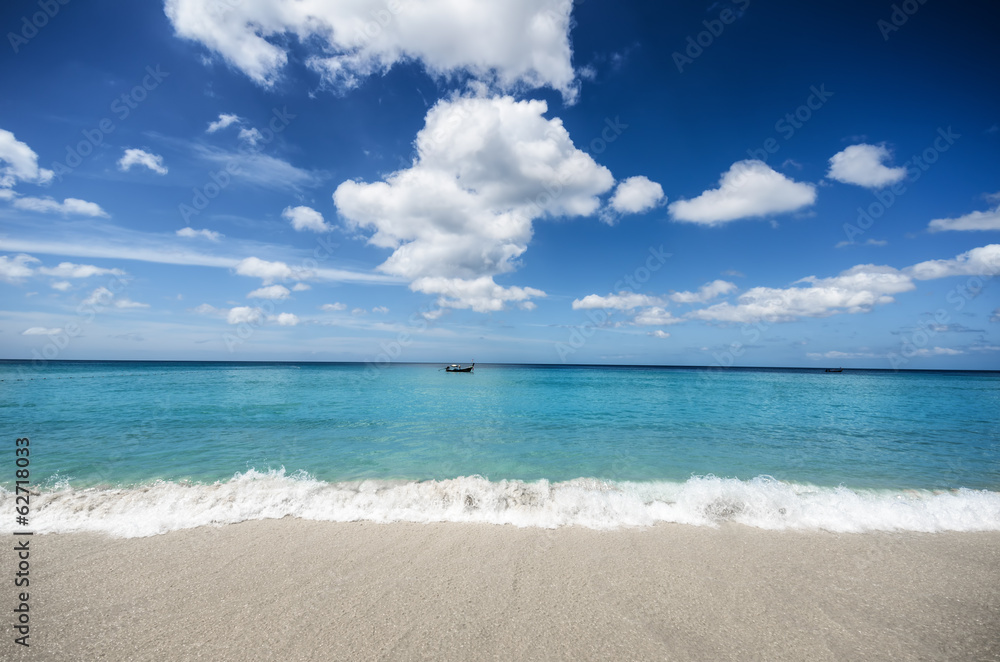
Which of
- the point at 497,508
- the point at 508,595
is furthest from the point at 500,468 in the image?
the point at 508,595

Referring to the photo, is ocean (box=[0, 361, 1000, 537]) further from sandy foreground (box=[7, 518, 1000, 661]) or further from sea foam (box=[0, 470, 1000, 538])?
sandy foreground (box=[7, 518, 1000, 661])

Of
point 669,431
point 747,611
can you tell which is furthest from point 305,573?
point 669,431

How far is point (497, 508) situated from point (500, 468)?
4542 millimetres

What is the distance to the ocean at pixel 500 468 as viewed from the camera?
298 inches

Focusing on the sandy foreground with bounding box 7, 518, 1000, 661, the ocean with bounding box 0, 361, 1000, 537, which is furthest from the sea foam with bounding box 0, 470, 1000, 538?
the sandy foreground with bounding box 7, 518, 1000, 661

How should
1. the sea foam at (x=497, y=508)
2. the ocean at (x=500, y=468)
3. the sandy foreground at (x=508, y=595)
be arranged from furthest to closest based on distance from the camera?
1. the ocean at (x=500, y=468)
2. the sea foam at (x=497, y=508)
3. the sandy foreground at (x=508, y=595)

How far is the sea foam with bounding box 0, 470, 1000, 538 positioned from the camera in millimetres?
7250

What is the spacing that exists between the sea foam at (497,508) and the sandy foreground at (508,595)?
18.3 inches

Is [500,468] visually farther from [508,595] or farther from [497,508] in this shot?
[508,595]

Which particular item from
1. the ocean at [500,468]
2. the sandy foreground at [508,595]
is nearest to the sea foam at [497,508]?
the ocean at [500,468]

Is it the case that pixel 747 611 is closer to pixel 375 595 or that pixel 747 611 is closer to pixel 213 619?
pixel 375 595

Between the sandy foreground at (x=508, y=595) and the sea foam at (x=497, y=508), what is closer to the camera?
the sandy foreground at (x=508, y=595)

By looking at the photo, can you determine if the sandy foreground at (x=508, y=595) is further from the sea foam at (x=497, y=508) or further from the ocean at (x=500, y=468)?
the ocean at (x=500, y=468)

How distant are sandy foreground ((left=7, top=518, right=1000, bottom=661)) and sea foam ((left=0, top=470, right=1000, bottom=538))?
0.47 metres
